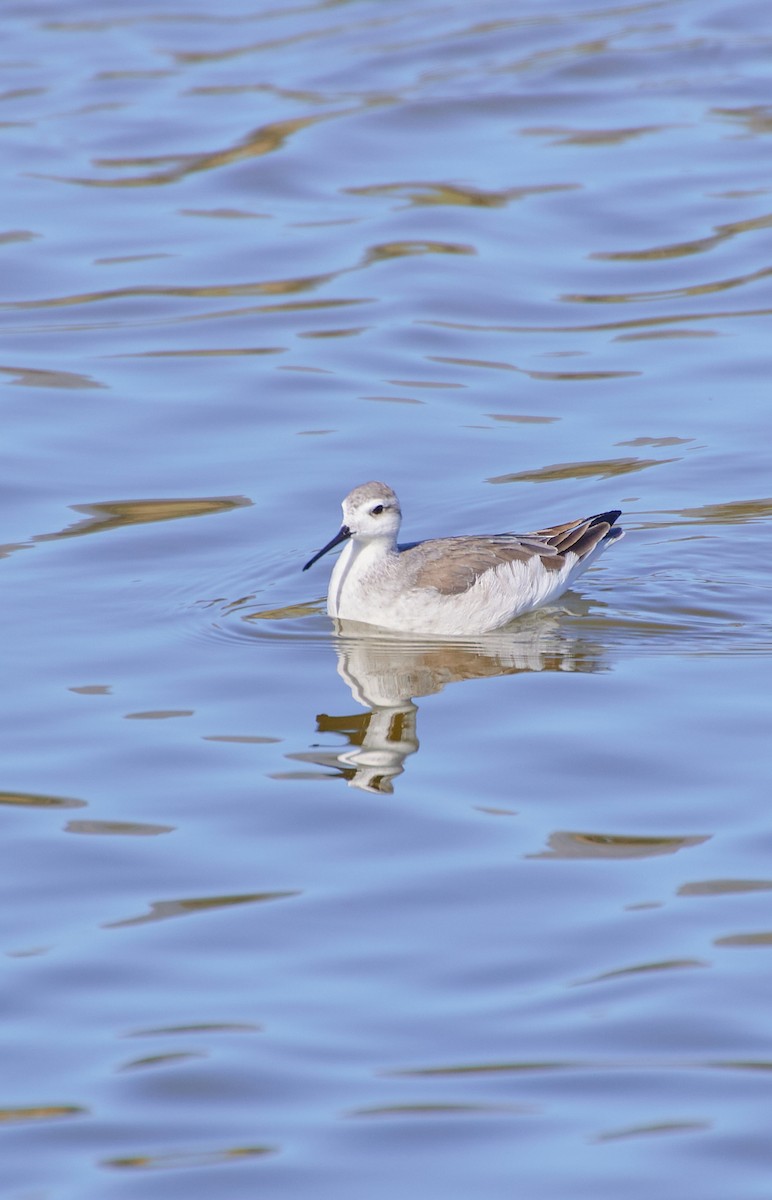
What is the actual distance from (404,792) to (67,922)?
71.0 inches

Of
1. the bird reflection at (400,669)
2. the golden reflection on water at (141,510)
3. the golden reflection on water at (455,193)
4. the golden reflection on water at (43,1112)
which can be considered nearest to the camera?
the golden reflection on water at (43,1112)

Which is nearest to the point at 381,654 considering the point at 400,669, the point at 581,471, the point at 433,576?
the point at 400,669

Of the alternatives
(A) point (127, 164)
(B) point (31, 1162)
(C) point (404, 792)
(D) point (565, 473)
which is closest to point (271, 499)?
(D) point (565, 473)

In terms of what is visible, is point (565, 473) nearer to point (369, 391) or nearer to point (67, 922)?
point (369, 391)

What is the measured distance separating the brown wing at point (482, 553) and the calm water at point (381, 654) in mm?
378

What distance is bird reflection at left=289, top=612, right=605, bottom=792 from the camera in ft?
29.4

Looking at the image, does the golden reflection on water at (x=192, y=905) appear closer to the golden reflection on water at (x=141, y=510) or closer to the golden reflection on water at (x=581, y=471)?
the golden reflection on water at (x=141, y=510)

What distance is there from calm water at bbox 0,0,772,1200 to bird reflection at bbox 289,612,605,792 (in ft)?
0.11

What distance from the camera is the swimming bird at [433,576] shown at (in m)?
10.9

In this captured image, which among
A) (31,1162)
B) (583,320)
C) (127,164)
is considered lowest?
(31,1162)

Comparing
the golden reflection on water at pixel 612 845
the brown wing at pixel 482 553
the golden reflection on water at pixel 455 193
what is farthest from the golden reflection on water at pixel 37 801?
the golden reflection on water at pixel 455 193

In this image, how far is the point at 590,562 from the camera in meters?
11.5

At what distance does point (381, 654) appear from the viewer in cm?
1062

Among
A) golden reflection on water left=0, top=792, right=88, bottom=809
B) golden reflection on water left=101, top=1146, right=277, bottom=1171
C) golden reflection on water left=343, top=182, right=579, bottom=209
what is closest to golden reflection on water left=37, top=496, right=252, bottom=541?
golden reflection on water left=0, top=792, right=88, bottom=809
